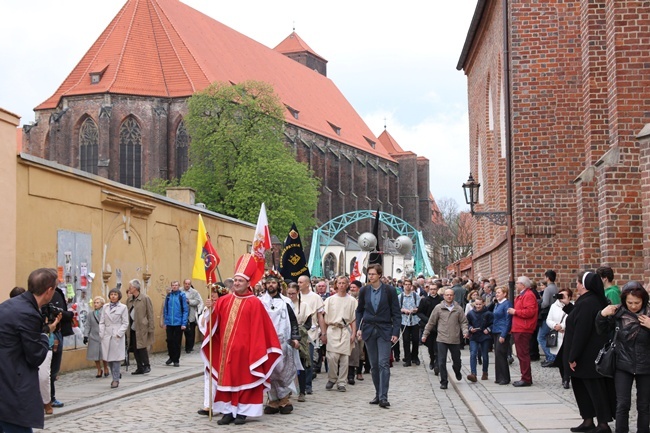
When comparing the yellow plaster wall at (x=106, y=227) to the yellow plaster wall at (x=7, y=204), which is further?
the yellow plaster wall at (x=106, y=227)

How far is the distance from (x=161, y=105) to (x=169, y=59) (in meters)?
5.05

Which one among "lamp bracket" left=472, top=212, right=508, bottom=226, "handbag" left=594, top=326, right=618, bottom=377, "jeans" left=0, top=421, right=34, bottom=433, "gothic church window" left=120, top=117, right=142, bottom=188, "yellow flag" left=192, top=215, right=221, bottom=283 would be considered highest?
"gothic church window" left=120, top=117, right=142, bottom=188

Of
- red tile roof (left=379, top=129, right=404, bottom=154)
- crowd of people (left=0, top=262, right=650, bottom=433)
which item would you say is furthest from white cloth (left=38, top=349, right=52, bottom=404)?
red tile roof (left=379, top=129, right=404, bottom=154)

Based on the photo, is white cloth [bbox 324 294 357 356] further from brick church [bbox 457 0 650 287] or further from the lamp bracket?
the lamp bracket

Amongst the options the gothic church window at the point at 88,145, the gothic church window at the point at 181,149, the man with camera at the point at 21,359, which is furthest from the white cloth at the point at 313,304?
the gothic church window at the point at 181,149

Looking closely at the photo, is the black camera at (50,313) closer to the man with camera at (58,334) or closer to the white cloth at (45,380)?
the white cloth at (45,380)

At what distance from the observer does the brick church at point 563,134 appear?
13.8 meters

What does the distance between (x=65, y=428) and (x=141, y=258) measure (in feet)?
37.2

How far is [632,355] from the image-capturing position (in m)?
8.88

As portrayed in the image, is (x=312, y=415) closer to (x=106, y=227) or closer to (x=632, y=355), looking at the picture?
(x=632, y=355)

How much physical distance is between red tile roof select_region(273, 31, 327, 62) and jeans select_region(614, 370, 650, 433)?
93291 millimetres

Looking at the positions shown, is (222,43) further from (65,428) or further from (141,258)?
(65,428)

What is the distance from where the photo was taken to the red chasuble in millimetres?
11172

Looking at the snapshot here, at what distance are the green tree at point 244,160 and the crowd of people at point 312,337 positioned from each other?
35.0m
